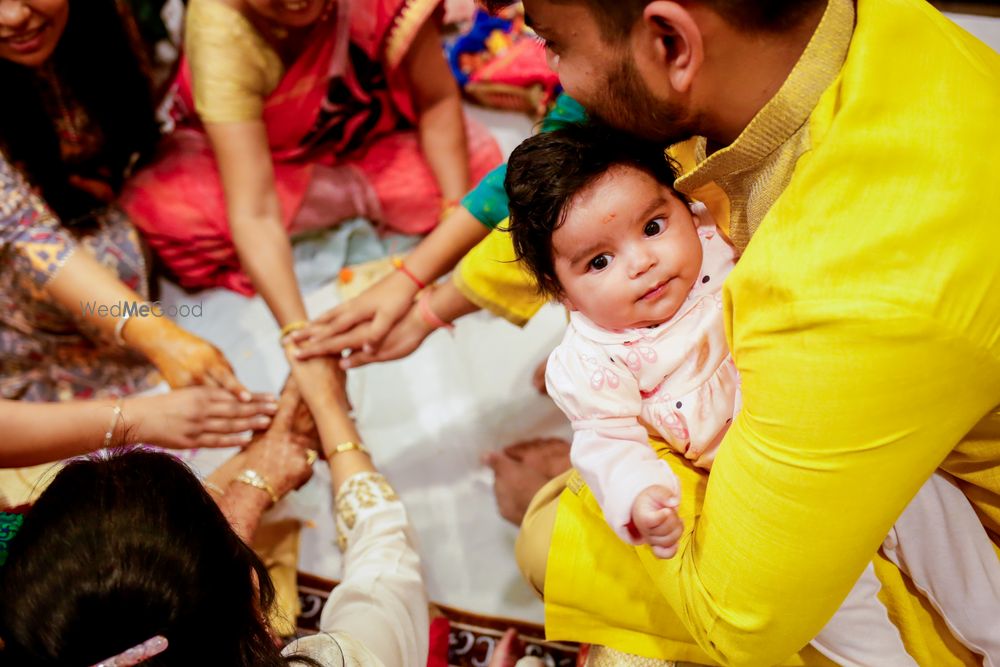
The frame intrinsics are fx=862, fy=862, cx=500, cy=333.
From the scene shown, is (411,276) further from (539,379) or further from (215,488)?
(215,488)

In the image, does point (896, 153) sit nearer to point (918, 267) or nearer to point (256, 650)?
point (918, 267)

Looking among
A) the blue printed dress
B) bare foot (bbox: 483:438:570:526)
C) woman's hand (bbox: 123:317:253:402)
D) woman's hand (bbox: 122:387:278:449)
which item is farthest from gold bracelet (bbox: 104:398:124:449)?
bare foot (bbox: 483:438:570:526)

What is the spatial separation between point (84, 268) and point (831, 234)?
1239 mm

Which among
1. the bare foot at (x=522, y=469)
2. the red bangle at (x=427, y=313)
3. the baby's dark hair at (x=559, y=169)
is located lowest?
the bare foot at (x=522, y=469)

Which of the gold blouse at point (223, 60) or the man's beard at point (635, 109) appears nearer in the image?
the man's beard at point (635, 109)

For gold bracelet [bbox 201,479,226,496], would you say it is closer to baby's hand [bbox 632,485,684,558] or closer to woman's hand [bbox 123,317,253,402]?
woman's hand [bbox 123,317,253,402]

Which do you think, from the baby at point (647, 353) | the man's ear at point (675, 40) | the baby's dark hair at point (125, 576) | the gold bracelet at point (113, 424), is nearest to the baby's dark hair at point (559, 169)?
the baby at point (647, 353)

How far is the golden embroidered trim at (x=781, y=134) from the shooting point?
2.36ft

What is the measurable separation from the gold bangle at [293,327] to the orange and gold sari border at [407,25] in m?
0.56

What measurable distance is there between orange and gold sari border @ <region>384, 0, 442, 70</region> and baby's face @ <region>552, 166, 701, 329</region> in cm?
88

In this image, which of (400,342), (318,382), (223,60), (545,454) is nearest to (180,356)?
(318,382)

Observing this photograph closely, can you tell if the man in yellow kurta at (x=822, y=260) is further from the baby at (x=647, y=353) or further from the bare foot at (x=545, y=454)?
the bare foot at (x=545, y=454)

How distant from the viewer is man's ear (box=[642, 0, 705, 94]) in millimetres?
693

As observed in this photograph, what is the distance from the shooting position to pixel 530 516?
116 centimetres
